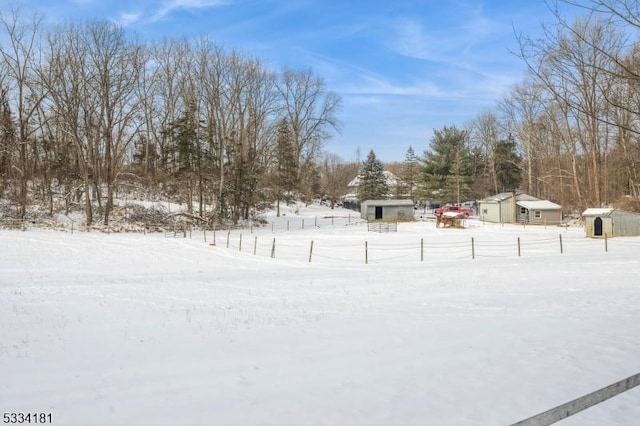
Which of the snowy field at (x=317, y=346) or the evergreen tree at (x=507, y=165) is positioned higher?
the evergreen tree at (x=507, y=165)

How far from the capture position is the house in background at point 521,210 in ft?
142

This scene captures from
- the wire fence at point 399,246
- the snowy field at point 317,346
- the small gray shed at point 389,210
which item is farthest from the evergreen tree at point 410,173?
the snowy field at point 317,346

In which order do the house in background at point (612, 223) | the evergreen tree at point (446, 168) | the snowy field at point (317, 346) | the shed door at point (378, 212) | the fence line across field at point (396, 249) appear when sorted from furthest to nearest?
the evergreen tree at point (446, 168), the shed door at point (378, 212), the house in background at point (612, 223), the fence line across field at point (396, 249), the snowy field at point (317, 346)

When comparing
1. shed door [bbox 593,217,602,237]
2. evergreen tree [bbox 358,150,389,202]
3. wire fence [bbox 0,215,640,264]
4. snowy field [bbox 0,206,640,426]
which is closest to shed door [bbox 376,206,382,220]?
evergreen tree [bbox 358,150,389,202]

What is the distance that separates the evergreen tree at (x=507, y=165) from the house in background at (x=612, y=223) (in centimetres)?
3671

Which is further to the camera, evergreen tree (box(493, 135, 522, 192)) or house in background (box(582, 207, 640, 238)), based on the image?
evergreen tree (box(493, 135, 522, 192))

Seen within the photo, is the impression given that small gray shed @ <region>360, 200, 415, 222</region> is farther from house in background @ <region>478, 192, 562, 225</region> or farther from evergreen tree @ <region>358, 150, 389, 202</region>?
evergreen tree @ <region>358, 150, 389, 202</region>

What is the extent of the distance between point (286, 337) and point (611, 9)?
632 cm

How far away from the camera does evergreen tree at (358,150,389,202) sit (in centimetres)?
6856

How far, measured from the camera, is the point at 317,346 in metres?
6.45

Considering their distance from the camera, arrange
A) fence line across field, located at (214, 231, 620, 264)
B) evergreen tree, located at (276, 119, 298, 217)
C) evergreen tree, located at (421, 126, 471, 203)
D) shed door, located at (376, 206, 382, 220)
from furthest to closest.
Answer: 1. evergreen tree, located at (421, 126, 471, 203)
2. evergreen tree, located at (276, 119, 298, 217)
3. shed door, located at (376, 206, 382, 220)
4. fence line across field, located at (214, 231, 620, 264)

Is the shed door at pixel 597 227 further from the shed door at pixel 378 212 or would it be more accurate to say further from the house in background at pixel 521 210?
the shed door at pixel 378 212

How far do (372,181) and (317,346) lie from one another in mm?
63422

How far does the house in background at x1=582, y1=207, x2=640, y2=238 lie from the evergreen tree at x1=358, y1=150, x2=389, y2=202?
1536 inches
